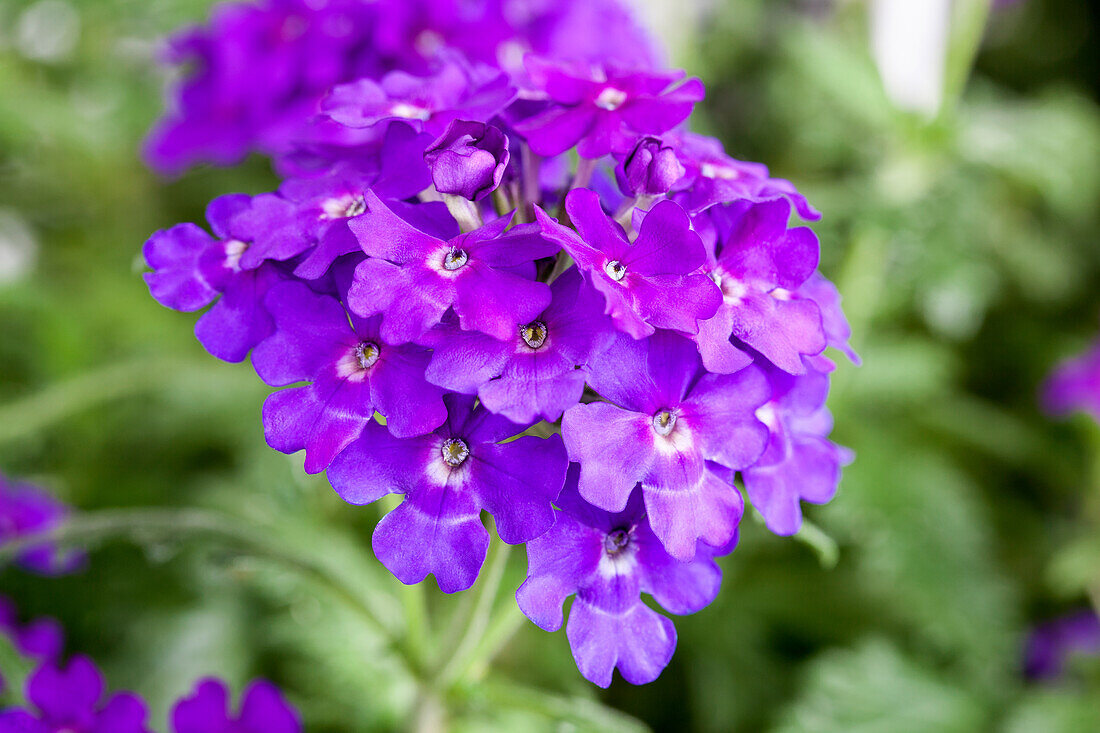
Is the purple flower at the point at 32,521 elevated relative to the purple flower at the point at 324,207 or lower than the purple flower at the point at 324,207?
lower

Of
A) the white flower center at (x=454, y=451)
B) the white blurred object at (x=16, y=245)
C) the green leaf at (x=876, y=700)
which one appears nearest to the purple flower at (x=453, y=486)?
the white flower center at (x=454, y=451)

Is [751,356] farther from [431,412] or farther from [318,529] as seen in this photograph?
[318,529]

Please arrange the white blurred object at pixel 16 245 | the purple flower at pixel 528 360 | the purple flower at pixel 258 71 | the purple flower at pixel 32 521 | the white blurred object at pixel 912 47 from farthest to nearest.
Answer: the white blurred object at pixel 16 245, the white blurred object at pixel 912 47, the purple flower at pixel 258 71, the purple flower at pixel 32 521, the purple flower at pixel 528 360

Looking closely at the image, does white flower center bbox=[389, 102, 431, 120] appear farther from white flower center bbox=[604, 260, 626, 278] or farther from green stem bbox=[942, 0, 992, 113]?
green stem bbox=[942, 0, 992, 113]

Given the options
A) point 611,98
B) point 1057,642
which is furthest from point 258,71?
point 1057,642

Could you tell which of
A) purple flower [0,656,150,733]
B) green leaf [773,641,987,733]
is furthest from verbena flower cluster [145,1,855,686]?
green leaf [773,641,987,733]

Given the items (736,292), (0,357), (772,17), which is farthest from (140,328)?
(772,17)

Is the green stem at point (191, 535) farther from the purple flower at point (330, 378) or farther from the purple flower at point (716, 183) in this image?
Answer: the purple flower at point (716, 183)
